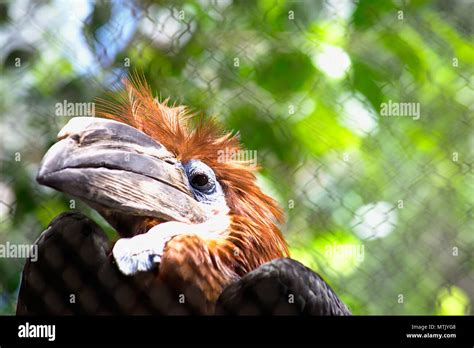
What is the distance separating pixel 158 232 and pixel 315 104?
1.90ft

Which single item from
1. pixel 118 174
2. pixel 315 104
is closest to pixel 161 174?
pixel 118 174

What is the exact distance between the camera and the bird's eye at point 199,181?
202 cm

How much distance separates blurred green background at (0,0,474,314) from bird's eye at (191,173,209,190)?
0.16 metres

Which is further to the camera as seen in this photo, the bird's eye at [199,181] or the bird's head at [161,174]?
the bird's eye at [199,181]

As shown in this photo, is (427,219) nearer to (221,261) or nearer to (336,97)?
(336,97)

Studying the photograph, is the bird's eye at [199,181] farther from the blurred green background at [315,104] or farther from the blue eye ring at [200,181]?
the blurred green background at [315,104]

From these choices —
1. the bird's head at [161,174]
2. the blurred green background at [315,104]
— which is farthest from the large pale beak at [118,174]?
the blurred green background at [315,104]

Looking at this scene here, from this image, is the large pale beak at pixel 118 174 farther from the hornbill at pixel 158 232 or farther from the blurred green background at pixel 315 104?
the blurred green background at pixel 315 104

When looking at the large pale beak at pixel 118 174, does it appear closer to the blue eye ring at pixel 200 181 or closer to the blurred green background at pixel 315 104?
the blue eye ring at pixel 200 181

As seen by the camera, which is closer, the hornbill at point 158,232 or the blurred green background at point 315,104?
the hornbill at point 158,232

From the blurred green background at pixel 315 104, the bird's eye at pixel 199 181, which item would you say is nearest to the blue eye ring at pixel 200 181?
the bird's eye at pixel 199 181

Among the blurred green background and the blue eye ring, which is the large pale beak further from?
the blurred green background

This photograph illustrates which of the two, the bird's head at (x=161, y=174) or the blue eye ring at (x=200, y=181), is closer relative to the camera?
the bird's head at (x=161, y=174)

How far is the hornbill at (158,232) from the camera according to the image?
175 centimetres
